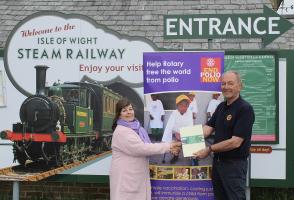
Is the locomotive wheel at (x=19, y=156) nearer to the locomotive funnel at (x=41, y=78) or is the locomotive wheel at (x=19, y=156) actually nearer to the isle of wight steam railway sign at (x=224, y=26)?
the locomotive funnel at (x=41, y=78)

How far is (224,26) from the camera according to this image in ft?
17.7

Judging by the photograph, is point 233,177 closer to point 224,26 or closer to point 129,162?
point 129,162

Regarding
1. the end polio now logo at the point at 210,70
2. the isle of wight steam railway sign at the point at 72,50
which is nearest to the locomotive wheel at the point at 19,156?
the isle of wight steam railway sign at the point at 72,50

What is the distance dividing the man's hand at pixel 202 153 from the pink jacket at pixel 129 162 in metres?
0.36

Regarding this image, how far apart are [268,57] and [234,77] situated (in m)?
1.55

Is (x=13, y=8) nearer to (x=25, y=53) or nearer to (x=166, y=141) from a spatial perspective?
(x=25, y=53)

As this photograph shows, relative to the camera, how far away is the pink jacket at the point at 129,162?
434 cm

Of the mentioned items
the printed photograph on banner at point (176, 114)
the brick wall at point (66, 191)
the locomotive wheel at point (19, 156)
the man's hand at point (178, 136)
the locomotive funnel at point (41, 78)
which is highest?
the locomotive funnel at point (41, 78)

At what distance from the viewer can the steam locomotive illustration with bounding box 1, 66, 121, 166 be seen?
19.5ft

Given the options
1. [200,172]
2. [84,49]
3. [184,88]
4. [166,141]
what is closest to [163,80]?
[184,88]

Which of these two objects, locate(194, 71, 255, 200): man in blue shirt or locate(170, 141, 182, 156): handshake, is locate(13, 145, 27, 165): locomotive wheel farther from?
locate(194, 71, 255, 200): man in blue shirt

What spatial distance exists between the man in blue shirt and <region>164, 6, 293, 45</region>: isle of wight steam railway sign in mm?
1175

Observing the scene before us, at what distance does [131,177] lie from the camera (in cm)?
440

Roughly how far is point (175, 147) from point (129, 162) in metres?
0.57
